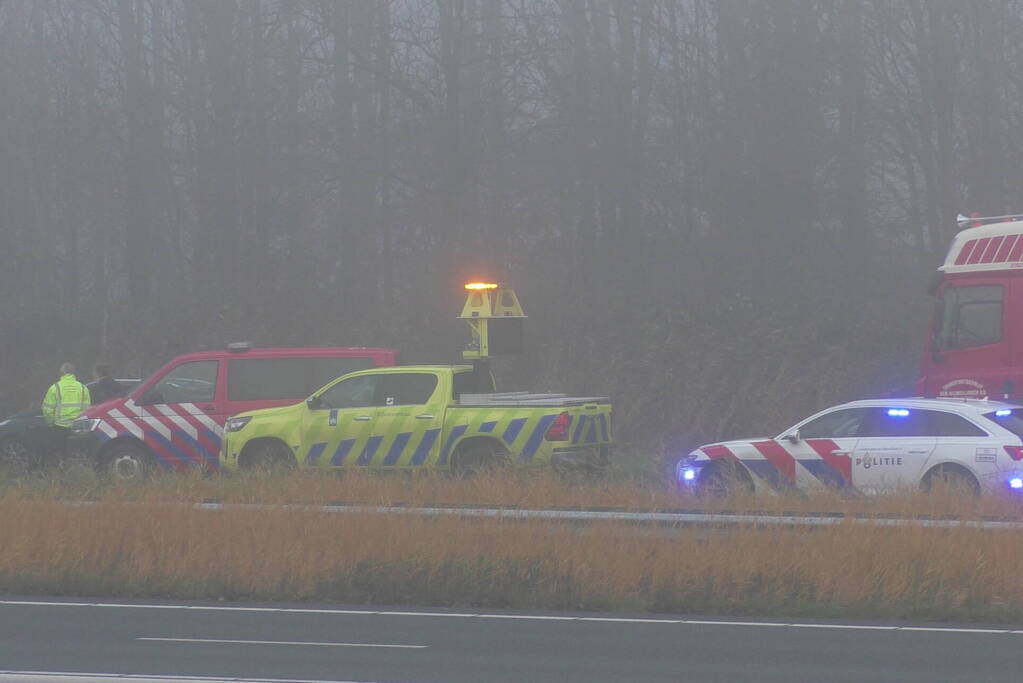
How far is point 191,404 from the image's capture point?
67.7ft

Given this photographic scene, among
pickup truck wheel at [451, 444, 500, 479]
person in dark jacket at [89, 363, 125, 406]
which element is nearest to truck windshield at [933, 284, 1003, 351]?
pickup truck wheel at [451, 444, 500, 479]

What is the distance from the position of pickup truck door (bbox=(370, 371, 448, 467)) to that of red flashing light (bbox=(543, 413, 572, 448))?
1.44 m

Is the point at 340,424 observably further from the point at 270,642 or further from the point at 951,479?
the point at 270,642

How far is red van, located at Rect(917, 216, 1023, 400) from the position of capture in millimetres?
19000

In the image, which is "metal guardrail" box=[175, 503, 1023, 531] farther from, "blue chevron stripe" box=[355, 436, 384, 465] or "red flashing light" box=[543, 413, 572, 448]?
"blue chevron stripe" box=[355, 436, 384, 465]

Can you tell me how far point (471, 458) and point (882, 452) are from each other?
509cm

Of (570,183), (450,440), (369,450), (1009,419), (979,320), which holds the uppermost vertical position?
(570,183)

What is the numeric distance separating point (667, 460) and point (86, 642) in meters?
12.9

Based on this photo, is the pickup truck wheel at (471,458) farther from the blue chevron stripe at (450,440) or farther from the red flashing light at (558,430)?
the red flashing light at (558,430)

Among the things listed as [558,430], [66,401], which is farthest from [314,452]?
[66,401]

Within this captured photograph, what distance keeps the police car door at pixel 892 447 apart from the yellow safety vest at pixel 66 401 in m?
10.9

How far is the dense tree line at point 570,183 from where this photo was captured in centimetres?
3134

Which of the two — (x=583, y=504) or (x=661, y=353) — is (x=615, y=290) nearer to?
(x=661, y=353)

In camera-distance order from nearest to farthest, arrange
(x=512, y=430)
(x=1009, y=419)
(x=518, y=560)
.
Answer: (x=518, y=560)
(x=1009, y=419)
(x=512, y=430)
